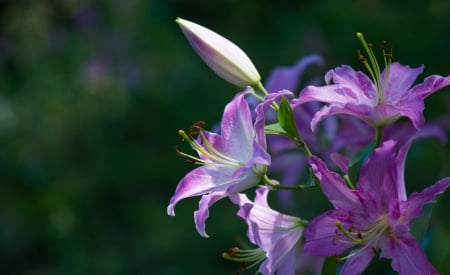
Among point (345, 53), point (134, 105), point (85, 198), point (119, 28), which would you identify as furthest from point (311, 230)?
point (119, 28)

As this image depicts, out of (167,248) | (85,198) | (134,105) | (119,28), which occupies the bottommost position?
(167,248)

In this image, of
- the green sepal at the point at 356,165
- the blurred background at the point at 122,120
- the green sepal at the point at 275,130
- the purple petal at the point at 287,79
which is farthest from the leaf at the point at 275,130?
the blurred background at the point at 122,120

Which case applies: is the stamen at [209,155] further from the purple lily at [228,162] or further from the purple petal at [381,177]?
the purple petal at [381,177]

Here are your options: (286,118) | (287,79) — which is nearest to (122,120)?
(287,79)

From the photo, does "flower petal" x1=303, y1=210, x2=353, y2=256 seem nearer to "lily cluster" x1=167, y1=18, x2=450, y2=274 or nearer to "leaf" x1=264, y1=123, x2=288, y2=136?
"lily cluster" x1=167, y1=18, x2=450, y2=274

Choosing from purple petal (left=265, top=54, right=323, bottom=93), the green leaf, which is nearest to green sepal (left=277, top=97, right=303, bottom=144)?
the green leaf

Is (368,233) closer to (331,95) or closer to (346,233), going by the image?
(346,233)

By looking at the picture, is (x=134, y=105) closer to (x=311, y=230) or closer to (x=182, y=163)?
(x=182, y=163)

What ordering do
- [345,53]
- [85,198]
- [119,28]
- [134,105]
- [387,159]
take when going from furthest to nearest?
[119,28] < [134,105] < [85,198] < [345,53] < [387,159]
